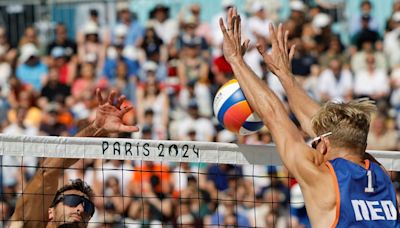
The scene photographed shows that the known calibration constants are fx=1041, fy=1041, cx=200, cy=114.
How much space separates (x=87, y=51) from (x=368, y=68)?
4.38 metres

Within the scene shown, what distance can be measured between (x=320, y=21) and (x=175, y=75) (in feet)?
7.81

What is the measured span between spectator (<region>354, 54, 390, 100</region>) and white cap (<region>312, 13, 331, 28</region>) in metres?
1.21

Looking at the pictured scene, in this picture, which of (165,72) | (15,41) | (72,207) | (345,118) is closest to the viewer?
(345,118)

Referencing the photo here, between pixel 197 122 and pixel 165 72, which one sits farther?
pixel 165 72

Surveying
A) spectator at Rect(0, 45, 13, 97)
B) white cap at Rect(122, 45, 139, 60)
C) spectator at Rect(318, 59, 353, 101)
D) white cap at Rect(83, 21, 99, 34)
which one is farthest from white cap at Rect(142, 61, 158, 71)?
spectator at Rect(318, 59, 353, 101)

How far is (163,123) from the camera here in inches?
559

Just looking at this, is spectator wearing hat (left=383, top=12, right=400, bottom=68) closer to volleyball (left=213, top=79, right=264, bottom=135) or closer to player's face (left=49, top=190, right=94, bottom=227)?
volleyball (left=213, top=79, right=264, bottom=135)

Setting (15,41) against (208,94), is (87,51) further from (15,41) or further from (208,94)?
(208,94)

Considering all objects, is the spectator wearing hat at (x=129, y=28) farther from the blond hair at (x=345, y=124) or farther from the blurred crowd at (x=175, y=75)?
the blond hair at (x=345, y=124)

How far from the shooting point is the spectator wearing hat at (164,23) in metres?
16.0

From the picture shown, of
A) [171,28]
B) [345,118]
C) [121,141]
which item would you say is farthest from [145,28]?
[345,118]

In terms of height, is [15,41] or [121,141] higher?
[15,41]

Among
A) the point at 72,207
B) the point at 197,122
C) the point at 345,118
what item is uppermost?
the point at 197,122

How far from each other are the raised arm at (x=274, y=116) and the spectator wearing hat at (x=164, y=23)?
9.42 m
